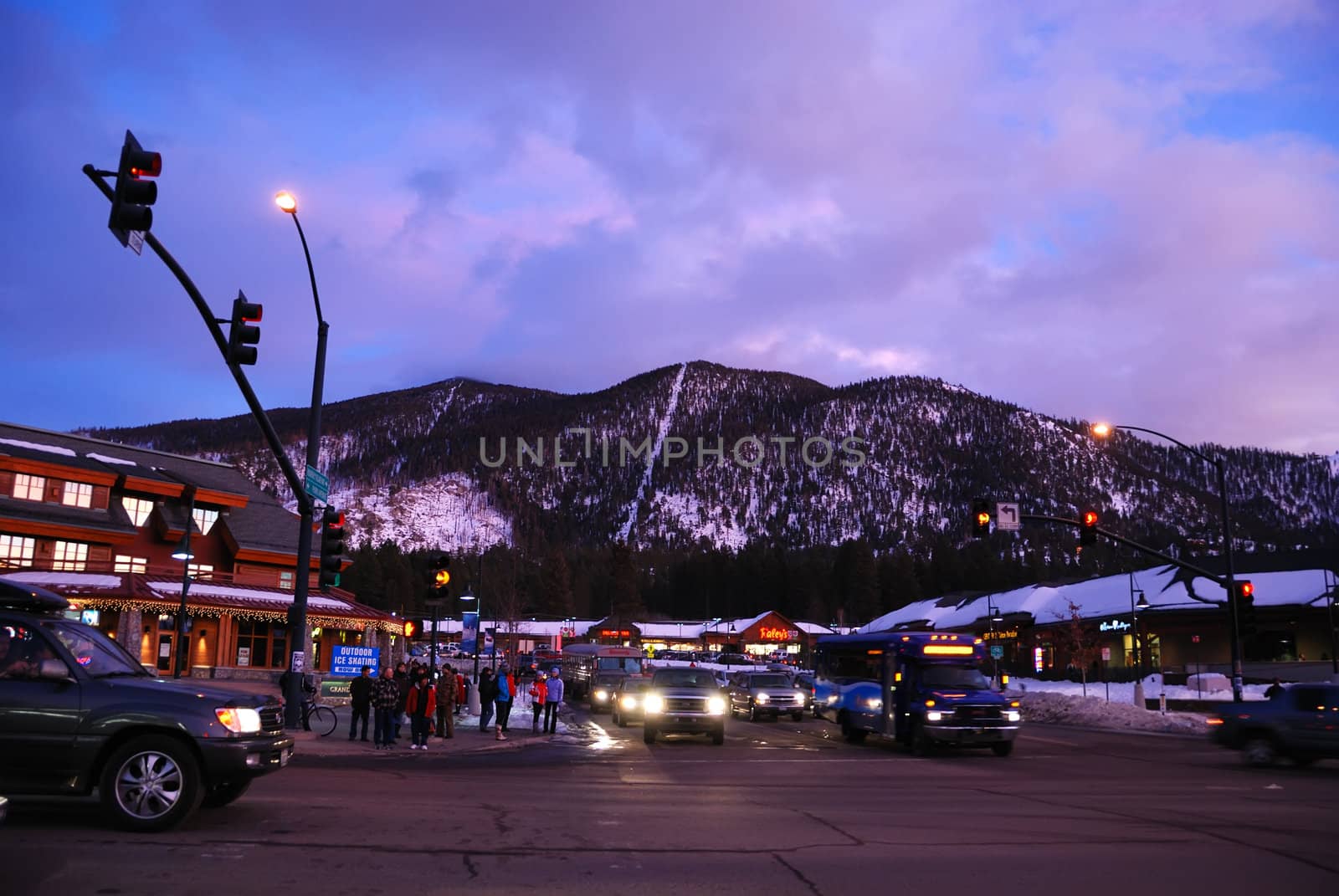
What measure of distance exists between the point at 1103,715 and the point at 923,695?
16.1 m

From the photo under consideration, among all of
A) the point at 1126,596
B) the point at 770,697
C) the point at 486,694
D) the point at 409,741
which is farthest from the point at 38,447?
the point at 1126,596

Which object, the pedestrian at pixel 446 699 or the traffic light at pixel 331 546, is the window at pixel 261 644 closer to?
the pedestrian at pixel 446 699

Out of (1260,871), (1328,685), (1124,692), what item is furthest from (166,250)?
(1124,692)

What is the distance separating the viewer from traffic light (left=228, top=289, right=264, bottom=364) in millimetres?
15516

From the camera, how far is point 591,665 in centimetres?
4969

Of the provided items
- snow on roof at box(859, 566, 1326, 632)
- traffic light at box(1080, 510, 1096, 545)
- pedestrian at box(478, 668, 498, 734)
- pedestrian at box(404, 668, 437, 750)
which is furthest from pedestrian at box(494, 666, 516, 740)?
snow on roof at box(859, 566, 1326, 632)

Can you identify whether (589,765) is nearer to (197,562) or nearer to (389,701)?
(389,701)

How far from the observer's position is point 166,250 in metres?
14.4

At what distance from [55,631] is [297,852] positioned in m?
3.12

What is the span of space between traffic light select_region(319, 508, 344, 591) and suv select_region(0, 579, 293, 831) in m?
12.6

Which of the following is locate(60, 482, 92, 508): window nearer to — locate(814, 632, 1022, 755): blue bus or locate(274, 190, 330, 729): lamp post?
locate(274, 190, 330, 729): lamp post

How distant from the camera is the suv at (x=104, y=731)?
922 cm

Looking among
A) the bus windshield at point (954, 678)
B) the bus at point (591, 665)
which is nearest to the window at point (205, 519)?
the bus at point (591, 665)

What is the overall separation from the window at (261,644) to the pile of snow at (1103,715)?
33.9m
